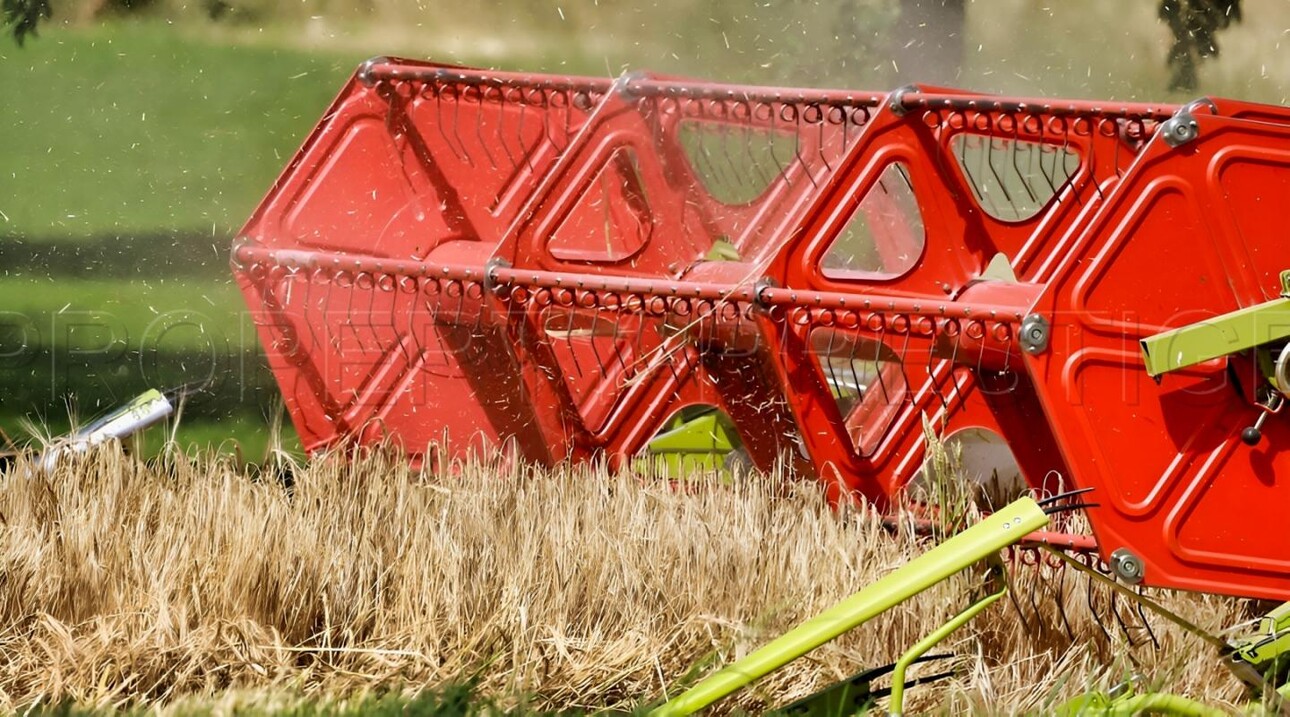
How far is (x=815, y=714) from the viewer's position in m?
3.11

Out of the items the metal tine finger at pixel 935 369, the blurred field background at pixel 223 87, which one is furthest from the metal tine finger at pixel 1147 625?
the blurred field background at pixel 223 87

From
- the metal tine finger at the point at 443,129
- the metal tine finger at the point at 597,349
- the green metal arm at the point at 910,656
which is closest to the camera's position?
the green metal arm at the point at 910,656

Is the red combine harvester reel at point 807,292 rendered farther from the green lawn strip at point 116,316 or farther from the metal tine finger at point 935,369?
the green lawn strip at point 116,316

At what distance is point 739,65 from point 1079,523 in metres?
10.8

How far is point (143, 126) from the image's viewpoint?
15664 millimetres

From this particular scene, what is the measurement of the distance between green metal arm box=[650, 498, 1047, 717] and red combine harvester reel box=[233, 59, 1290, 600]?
0.73 m

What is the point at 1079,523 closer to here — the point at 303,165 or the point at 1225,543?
the point at 1225,543

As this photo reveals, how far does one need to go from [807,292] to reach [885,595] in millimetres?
1403

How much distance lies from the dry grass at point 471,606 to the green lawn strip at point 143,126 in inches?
375

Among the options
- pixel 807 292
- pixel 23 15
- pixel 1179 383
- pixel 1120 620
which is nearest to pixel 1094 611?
pixel 1120 620

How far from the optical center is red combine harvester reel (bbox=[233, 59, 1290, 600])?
363cm

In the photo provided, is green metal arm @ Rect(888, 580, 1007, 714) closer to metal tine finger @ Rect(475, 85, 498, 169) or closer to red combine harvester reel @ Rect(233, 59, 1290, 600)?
red combine harvester reel @ Rect(233, 59, 1290, 600)

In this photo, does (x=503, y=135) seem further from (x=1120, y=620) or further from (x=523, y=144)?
(x=1120, y=620)

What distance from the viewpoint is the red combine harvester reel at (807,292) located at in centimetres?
363
